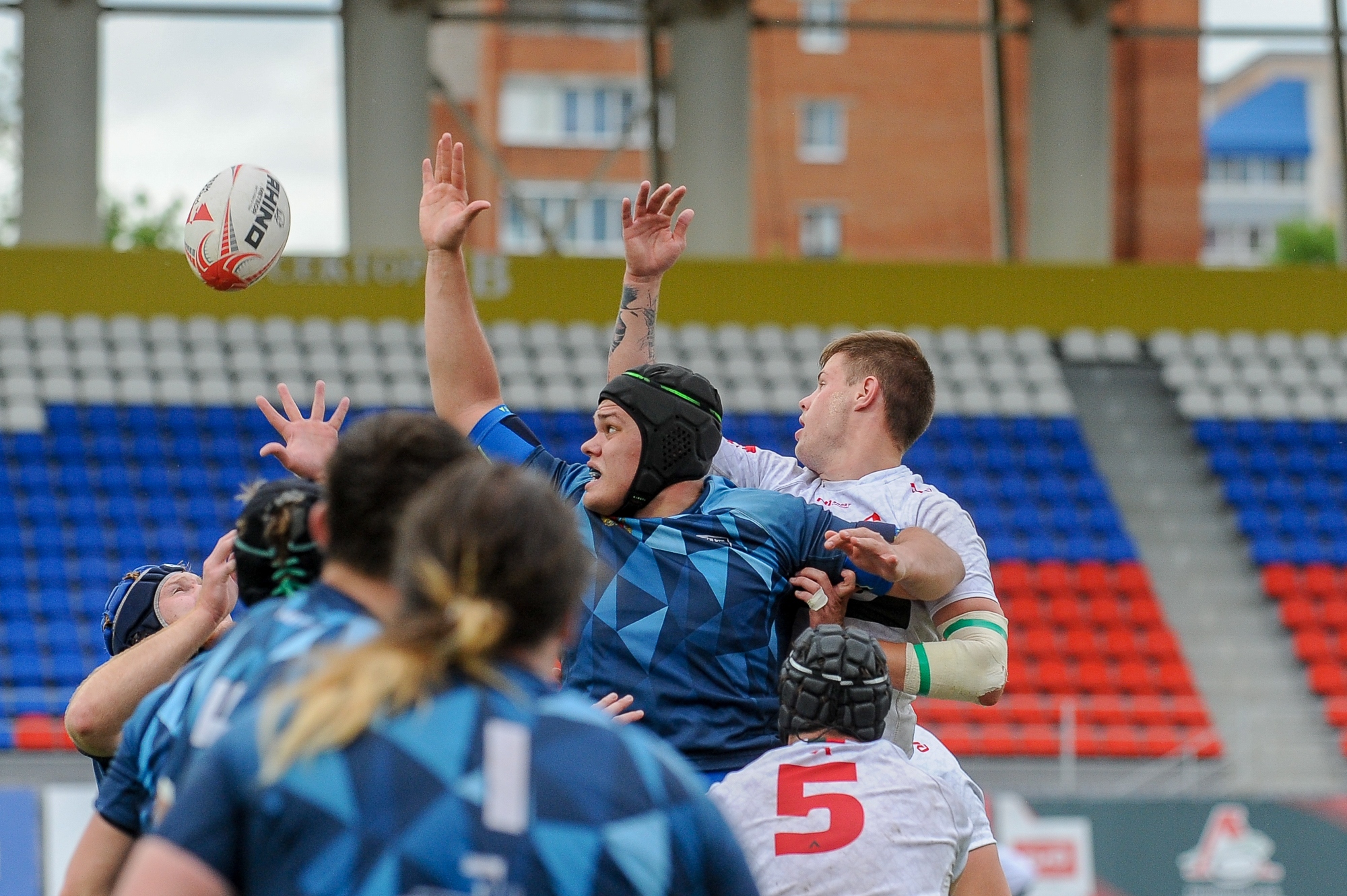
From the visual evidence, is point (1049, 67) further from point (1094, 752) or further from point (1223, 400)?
point (1094, 752)

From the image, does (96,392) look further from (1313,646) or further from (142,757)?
(142,757)

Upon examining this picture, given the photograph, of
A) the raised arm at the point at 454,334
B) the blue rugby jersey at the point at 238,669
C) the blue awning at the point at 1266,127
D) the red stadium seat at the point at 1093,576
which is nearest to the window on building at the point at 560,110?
the red stadium seat at the point at 1093,576

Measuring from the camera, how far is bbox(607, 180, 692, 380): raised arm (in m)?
3.71

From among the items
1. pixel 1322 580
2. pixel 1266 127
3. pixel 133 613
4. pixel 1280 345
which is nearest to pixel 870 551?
pixel 133 613

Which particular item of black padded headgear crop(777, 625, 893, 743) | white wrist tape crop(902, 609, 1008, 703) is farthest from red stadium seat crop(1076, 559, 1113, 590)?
black padded headgear crop(777, 625, 893, 743)

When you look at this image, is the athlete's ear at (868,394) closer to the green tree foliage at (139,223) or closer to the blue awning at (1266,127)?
the green tree foliage at (139,223)

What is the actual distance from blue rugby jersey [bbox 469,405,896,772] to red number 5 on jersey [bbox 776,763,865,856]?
31 cm

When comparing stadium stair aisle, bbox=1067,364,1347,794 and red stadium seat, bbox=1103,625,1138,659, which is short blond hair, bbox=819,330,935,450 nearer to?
stadium stair aisle, bbox=1067,364,1347,794

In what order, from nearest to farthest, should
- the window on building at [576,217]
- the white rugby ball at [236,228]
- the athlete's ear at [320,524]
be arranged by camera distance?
the athlete's ear at [320,524], the white rugby ball at [236,228], the window on building at [576,217]

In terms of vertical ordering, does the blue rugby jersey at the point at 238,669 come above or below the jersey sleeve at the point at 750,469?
below

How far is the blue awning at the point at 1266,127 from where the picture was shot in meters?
64.2

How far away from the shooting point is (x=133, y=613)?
3451mm

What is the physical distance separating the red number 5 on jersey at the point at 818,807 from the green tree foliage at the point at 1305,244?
5430 cm

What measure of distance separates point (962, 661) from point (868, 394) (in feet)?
2.31
